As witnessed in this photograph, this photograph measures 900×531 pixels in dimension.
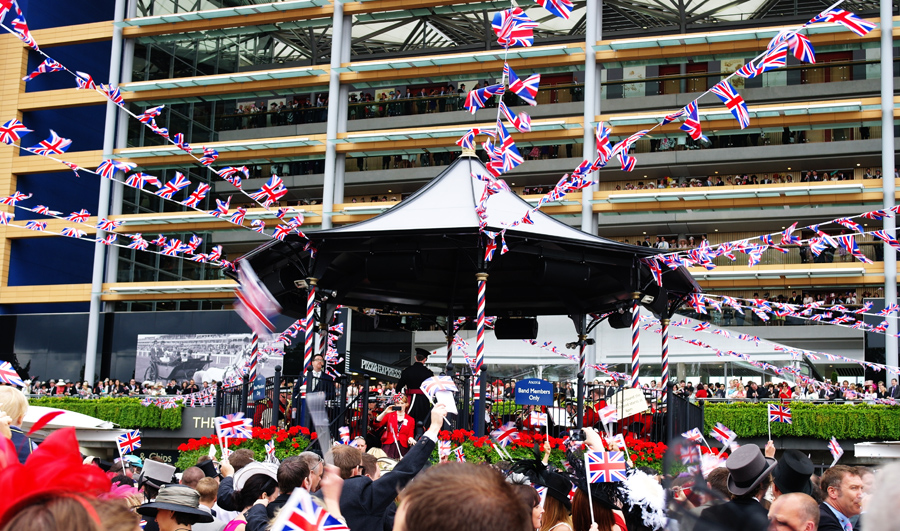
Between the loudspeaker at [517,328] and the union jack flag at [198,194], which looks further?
the loudspeaker at [517,328]

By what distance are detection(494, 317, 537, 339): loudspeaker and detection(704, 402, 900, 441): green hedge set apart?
23.1 ft

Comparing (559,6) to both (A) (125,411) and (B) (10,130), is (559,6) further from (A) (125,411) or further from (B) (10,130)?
(A) (125,411)

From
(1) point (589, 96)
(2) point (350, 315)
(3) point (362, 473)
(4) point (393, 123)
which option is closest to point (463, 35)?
(4) point (393, 123)

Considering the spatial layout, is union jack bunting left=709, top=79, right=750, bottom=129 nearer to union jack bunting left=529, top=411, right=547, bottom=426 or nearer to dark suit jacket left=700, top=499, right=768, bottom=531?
union jack bunting left=529, top=411, right=547, bottom=426

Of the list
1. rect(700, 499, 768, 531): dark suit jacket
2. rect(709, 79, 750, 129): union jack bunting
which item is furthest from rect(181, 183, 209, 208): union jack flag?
rect(700, 499, 768, 531): dark suit jacket

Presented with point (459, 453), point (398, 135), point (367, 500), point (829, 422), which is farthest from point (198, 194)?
point (398, 135)

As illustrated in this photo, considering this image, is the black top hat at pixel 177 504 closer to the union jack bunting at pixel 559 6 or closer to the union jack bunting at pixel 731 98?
the union jack bunting at pixel 559 6

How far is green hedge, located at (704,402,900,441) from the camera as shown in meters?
22.2

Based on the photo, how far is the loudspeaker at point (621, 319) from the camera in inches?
657

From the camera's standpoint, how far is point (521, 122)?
11055 millimetres

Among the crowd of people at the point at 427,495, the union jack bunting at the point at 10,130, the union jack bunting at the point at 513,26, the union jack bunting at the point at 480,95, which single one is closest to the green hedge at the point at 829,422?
the union jack bunting at the point at 480,95

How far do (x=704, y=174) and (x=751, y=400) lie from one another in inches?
824

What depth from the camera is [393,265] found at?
1412 centimetres

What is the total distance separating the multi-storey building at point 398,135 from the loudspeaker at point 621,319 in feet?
63.5
